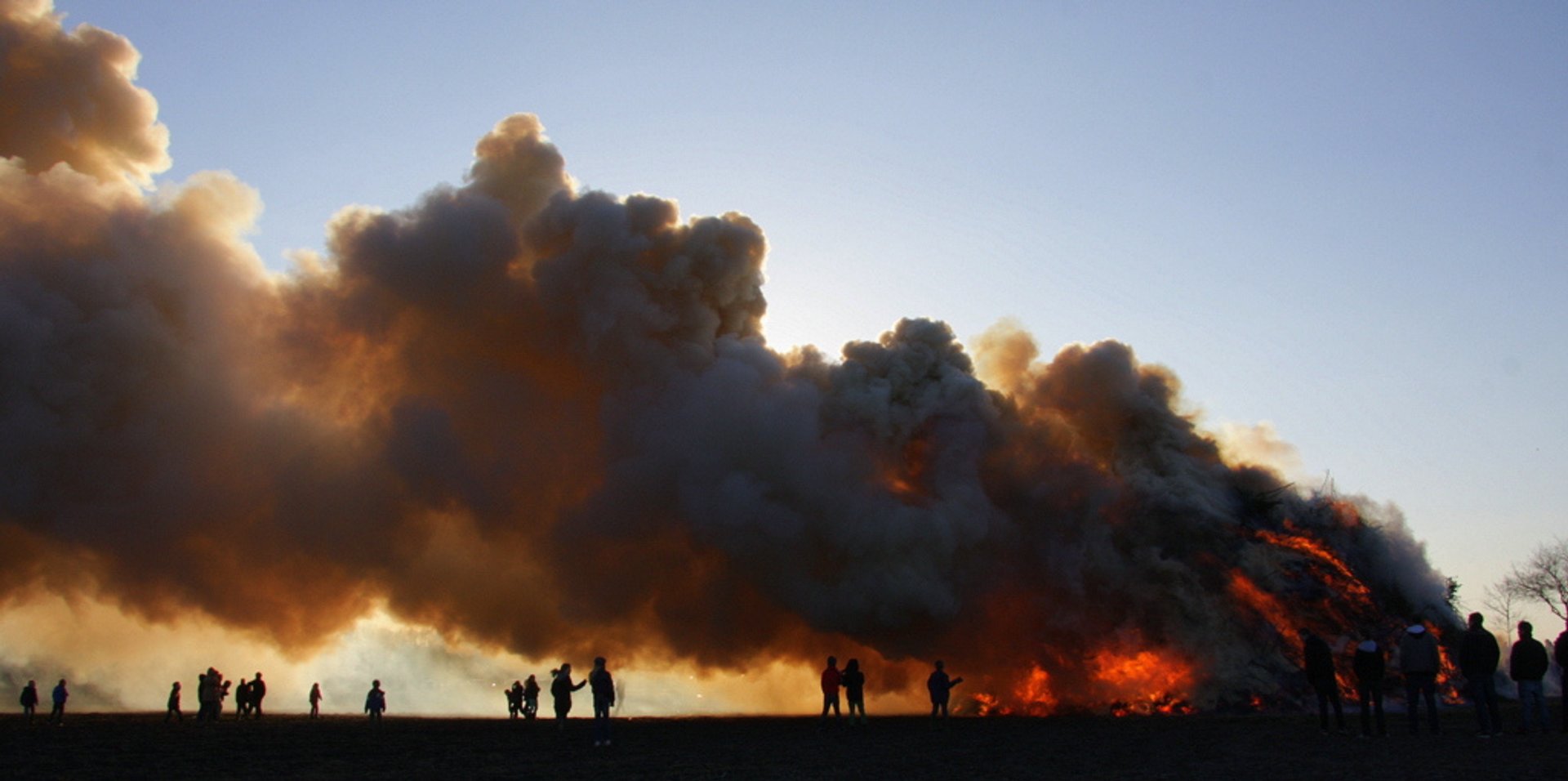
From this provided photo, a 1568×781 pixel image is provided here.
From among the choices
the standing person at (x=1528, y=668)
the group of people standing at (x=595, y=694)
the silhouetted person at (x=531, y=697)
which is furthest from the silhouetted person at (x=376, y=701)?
the standing person at (x=1528, y=668)

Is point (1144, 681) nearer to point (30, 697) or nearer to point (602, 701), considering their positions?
point (602, 701)

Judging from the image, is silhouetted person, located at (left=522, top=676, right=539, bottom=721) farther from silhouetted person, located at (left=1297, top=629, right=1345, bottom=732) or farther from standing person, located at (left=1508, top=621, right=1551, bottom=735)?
standing person, located at (left=1508, top=621, right=1551, bottom=735)

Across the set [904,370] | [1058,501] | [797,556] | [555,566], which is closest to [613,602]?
[555,566]

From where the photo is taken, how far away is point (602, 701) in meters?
23.3

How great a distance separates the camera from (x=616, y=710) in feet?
173

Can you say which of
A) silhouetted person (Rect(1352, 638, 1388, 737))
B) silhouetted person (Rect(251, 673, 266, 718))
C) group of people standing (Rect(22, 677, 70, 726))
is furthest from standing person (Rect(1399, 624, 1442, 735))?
silhouetted person (Rect(251, 673, 266, 718))

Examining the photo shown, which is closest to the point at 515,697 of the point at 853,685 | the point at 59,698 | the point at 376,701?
the point at 376,701

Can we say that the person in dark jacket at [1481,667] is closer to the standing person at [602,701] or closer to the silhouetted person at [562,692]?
the standing person at [602,701]

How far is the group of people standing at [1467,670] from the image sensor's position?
19.5 metres

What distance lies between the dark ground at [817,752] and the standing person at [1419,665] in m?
0.58

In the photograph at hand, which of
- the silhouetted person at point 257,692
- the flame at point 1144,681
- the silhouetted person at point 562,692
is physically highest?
the silhouetted person at point 562,692

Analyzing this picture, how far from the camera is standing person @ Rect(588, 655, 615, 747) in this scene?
22.7m

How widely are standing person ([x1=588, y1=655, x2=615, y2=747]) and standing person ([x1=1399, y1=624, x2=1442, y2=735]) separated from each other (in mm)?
15035

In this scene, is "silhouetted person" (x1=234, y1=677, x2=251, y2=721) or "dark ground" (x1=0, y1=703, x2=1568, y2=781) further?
"silhouetted person" (x1=234, y1=677, x2=251, y2=721)
